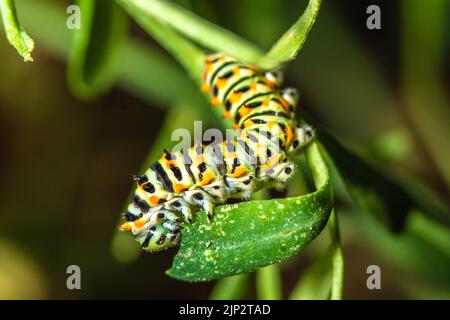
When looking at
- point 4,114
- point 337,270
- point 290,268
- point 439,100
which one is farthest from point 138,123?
point 337,270

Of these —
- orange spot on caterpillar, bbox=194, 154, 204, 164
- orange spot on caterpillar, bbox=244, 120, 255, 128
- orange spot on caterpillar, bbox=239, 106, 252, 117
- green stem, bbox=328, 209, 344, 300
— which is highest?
orange spot on caterpillar, bbox=239, 106, 252, 117

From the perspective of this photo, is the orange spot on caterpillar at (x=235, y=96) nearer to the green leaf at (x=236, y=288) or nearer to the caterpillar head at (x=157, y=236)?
the caterpillar head at (x=157, y=236)

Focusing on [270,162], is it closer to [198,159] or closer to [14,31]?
[198,159]

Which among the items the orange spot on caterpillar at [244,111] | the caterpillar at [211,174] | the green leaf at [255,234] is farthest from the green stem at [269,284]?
the green leaf at [255,234]

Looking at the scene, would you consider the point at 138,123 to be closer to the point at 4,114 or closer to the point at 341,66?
the point at 4,114

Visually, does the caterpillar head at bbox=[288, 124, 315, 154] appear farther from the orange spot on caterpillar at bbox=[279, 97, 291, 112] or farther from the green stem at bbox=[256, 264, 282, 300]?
the green stem at bbox=[256, 264, 282, 300]

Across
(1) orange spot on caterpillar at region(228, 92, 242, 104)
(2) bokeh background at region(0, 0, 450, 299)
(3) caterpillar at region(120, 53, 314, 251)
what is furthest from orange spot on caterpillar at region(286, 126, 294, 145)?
(2) bokeh background at region(0, 0, 450, 299)
